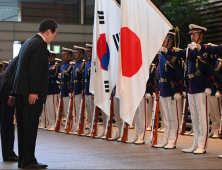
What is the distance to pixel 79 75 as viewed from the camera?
8.48 m

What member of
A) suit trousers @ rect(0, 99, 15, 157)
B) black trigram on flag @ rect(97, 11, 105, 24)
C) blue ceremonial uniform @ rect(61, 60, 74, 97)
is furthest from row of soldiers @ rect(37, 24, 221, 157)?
suit trousers @ rect(0, 99, 15, 157)

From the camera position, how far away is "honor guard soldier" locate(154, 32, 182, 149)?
6055mm

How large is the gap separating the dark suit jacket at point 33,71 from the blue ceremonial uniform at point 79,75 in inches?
156

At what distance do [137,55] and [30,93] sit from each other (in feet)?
4.38

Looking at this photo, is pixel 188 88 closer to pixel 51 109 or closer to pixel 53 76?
pixel 53 76

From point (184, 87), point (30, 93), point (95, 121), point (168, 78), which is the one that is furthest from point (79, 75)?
point (30, 93)

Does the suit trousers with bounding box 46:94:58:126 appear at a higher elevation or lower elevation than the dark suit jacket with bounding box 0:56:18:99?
lower

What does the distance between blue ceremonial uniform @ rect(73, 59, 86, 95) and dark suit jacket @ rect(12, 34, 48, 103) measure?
3.96m

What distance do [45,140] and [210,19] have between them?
7.36m

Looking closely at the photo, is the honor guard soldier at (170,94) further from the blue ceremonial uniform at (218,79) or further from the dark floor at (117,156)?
the blue ceremonial uniform at (218,79)

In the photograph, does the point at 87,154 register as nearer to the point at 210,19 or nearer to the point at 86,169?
the point at 86,169

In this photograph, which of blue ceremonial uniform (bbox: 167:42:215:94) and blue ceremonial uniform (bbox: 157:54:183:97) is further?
blue ceremonial uniform (bbox: 157:54:183:97)

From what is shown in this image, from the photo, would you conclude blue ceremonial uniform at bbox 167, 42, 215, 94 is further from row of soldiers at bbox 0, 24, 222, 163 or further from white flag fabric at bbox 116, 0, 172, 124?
white flag fabric at bbox 116, 0, 172, 124

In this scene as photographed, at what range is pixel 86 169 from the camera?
14.3ft
